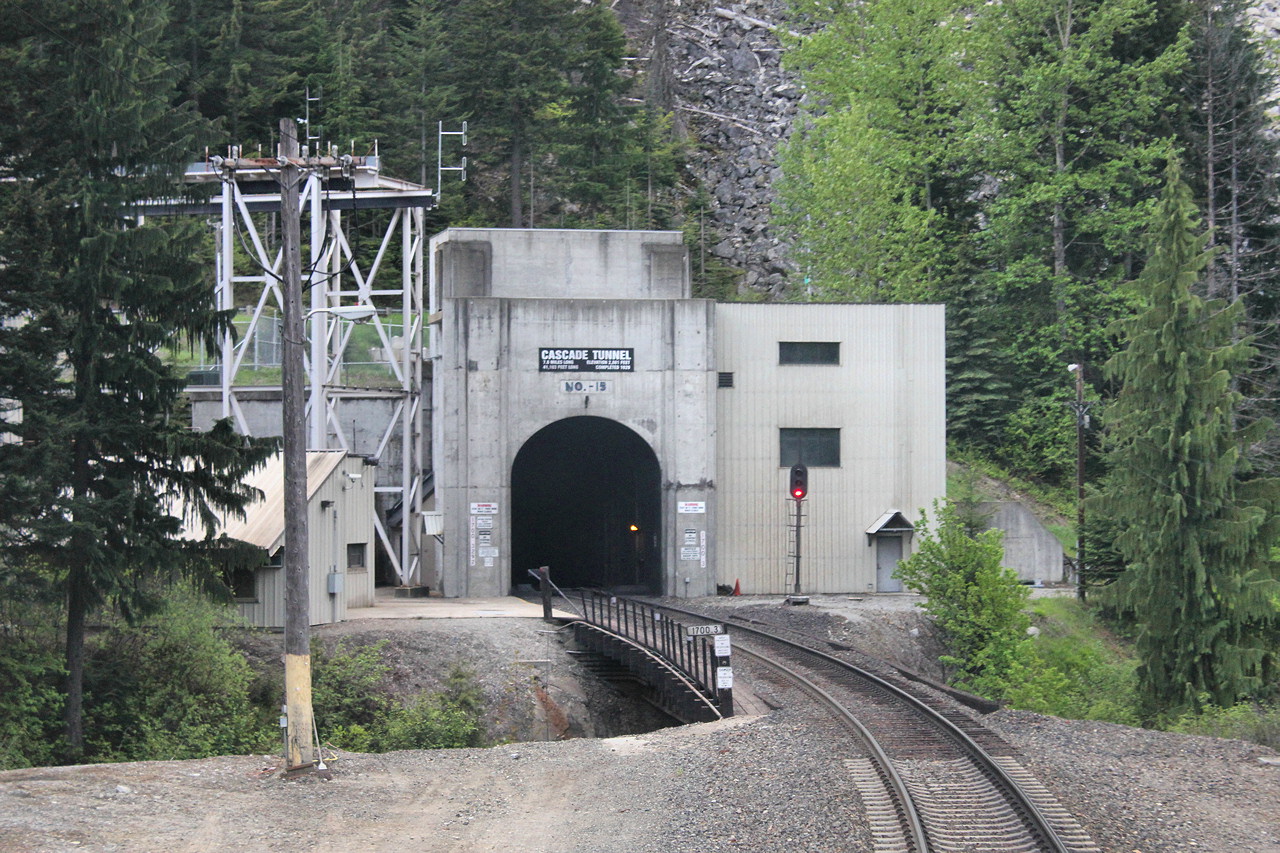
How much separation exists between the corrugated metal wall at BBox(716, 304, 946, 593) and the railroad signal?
251 cm

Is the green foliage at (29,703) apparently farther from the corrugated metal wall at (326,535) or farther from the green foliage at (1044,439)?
the green foliage at (1044,439)

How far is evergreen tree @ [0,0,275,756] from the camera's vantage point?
19.6 meters

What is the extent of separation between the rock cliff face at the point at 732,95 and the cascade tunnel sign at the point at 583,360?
120 ft

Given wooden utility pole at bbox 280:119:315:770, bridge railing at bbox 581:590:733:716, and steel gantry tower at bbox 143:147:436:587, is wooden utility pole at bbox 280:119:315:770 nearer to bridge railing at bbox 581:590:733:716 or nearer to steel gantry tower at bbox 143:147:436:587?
bridge railing at bbox 581:590:733:716

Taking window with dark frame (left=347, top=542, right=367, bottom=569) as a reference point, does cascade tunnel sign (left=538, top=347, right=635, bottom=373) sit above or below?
above

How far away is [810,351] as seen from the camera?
38250 millimetres


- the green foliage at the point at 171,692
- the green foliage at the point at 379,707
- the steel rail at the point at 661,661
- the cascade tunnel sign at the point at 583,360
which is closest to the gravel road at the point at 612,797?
the steel rail at the point at 661,661

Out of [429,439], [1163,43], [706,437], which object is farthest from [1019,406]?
[429,439]

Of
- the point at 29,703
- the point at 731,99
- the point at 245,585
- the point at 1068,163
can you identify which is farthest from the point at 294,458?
the point at 731,99

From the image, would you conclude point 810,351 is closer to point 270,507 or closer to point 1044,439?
point 1044,439

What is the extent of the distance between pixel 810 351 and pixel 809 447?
270 cm

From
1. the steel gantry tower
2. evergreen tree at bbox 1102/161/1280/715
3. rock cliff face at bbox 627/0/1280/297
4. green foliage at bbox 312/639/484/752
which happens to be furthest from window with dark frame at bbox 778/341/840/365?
rock cliff face at bbox 627/0/1280/297

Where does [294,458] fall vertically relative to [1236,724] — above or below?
above

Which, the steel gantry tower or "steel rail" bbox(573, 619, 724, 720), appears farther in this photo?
the steel gantry tower
